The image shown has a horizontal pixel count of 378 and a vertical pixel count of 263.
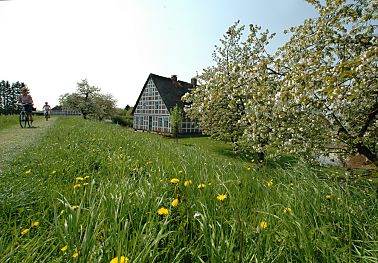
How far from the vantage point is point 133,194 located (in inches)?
84.4

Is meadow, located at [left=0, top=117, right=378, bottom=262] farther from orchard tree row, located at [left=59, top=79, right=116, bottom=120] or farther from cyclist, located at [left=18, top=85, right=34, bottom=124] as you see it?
orchard tree row, located at [left=59, top=79, right=116, bottom=120]

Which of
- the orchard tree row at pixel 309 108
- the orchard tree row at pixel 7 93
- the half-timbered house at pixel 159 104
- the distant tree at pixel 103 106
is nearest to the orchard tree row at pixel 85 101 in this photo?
the distant tree at pixel 103 106

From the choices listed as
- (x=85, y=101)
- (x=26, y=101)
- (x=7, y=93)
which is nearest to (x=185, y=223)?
(x=26, y=101)

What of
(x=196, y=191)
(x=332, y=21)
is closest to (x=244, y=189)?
(x=196, y=191)

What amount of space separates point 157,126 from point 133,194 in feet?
99.8

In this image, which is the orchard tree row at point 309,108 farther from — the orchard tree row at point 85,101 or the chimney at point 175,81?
the orchard tree row at point 85,101

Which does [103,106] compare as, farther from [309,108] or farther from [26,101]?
[309,108]

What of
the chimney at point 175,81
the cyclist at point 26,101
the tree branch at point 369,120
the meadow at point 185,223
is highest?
the chimney at point 175,81

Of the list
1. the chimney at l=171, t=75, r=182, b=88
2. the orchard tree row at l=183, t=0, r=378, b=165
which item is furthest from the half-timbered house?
the orchard tree row at l=183, t=0, r=378, b=165

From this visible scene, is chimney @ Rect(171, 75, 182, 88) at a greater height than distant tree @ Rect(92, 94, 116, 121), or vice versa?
chimney @ Rect(171, 75, 182, 88)

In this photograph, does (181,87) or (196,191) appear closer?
(196,191)

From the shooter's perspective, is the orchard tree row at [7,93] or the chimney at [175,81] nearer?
the chimney at [175,81]

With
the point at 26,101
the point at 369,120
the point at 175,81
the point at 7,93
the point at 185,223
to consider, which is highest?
the point at 7,93

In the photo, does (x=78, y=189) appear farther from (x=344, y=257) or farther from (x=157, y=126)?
(x=157, y=126)
